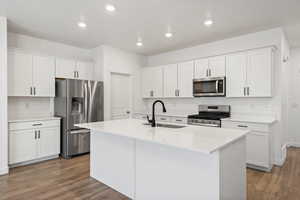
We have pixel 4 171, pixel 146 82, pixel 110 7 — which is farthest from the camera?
pixel 146 82

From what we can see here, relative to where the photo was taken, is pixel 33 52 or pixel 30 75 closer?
pixel 30 75

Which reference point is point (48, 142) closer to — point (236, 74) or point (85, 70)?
point (85, 70)

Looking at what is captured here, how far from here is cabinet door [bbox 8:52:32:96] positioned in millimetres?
3502

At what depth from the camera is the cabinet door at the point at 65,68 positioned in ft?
13.7

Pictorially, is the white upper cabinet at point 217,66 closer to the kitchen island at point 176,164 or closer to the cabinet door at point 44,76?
the kitchen island at point 176,164

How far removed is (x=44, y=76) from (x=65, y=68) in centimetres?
52

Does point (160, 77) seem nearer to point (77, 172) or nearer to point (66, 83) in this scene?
point (66, 83)

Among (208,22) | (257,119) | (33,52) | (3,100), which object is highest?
(208,22)

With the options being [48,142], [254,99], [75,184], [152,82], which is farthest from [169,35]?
[48,142]

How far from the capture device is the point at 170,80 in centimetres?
501

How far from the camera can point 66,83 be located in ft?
12.9

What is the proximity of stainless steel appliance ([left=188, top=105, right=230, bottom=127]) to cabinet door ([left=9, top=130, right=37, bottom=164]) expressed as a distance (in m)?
3.42

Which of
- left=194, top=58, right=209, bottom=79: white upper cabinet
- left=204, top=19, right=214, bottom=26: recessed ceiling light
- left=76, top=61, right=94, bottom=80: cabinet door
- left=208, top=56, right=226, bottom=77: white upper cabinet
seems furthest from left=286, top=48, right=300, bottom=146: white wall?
left=76, top=61, right=94, bottom=80: cabinet door

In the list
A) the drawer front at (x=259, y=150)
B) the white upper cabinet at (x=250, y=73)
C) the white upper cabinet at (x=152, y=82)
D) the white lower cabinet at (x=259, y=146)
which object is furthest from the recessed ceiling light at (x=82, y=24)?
the drawer front at (x=259, y=150)
